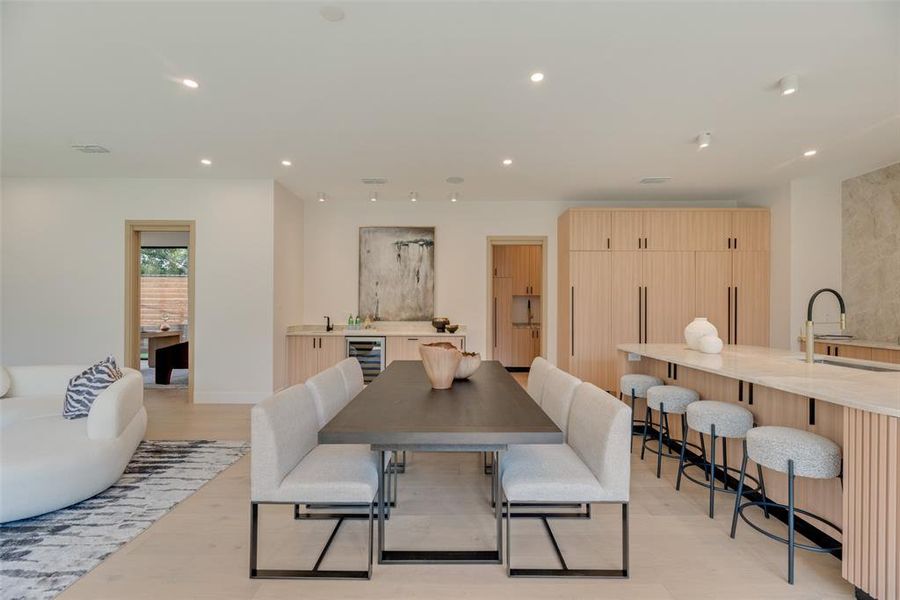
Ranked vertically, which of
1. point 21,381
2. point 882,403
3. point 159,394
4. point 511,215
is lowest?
point 159,394

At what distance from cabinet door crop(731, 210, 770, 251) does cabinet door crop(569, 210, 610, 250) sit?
158cm

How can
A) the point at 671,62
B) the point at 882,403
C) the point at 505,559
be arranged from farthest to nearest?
the point at 671,62, the point at 505,559, the point at 882,403

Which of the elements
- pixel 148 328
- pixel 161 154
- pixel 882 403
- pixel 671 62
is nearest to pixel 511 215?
pixel 671 62

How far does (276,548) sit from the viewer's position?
201cm

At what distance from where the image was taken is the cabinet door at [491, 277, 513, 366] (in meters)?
7.79

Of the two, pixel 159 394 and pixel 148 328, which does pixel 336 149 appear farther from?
pixel 148 328

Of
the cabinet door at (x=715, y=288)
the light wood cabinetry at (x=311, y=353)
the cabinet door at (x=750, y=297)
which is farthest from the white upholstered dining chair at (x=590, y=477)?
the cabinet door at (x=750, y=297)

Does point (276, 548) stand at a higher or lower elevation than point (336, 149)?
lower

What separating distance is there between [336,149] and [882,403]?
3.99 m

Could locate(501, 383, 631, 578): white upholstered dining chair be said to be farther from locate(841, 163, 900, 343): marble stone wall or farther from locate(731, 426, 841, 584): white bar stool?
locate(841, 163, 900, 343): marble stone wall

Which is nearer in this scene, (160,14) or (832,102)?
(160,14)

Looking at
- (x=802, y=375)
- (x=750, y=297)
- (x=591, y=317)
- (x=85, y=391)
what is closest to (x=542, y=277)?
(x=591, y=317)

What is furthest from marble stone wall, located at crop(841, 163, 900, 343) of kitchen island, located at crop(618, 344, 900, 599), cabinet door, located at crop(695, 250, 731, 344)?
kitchen island, located at crop(618, 344, 900, 599)

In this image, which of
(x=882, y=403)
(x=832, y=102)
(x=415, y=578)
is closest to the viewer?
(x=882, y=403)
